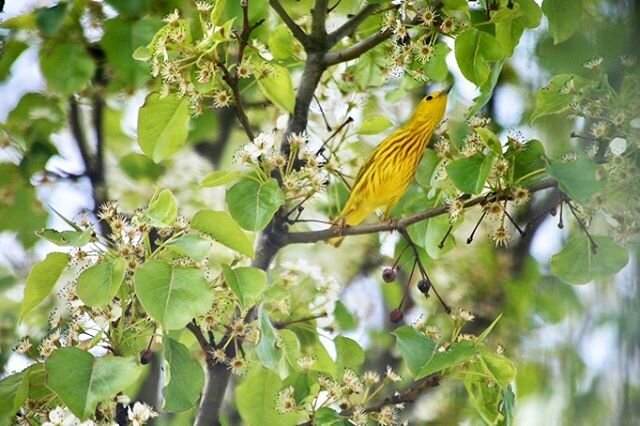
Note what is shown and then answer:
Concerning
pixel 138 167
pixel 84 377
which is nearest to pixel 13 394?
pixel 84 377

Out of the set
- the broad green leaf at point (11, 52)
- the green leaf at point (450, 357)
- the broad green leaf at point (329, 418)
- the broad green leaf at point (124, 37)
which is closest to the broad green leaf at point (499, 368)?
the green leaf at point (450, 357)

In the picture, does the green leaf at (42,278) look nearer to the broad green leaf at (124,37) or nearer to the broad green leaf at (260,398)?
the broad green leaf at (260,398)

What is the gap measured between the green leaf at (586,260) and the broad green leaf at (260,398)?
310 millimetres

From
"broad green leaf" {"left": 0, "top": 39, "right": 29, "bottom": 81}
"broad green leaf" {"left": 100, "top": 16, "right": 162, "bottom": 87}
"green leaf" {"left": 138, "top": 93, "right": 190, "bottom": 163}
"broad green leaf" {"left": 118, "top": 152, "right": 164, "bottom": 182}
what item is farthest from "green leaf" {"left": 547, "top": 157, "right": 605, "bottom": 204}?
"broad green leaf" {"left": 118, "top": 152, "right": 164, "bottom": 182}

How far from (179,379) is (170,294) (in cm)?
9

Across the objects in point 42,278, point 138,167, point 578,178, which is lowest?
point 138,167

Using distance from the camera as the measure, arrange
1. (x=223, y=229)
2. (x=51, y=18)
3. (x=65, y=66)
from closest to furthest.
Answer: (x=223, y=229) → (x=51, y=18) → (x=65, y=66)

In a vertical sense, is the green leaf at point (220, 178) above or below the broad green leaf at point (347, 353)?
above

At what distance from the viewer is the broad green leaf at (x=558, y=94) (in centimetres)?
85

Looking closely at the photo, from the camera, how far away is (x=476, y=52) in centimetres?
89

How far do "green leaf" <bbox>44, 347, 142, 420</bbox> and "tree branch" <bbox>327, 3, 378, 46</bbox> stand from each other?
0.38 meters

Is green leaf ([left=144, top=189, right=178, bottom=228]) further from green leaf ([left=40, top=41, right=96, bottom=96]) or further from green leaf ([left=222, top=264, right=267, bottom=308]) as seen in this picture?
green leaf ([left=40, top=41, right=96, bottom=96])

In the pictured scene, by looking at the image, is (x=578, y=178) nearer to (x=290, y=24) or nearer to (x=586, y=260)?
(x=586, y=260)

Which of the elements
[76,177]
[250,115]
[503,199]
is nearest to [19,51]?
[76,177]
